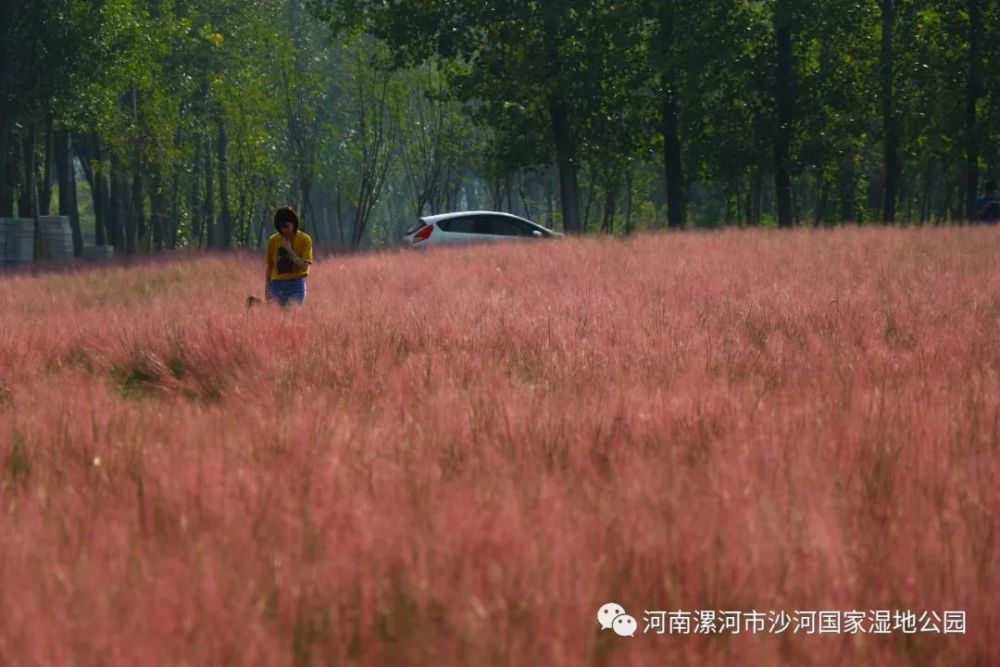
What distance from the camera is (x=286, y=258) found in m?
13.4

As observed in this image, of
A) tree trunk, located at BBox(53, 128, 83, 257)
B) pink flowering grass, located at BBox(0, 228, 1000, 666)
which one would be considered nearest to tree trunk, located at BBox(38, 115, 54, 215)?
tree trunk, located at BBox(53, 128, 83, 257)

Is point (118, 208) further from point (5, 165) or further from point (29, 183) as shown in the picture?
point (5, 165)

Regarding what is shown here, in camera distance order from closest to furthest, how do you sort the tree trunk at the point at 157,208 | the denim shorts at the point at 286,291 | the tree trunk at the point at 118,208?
the denim shorts at the point at 286,291 < the tree trunk at the point at 157,208 < the tree trunk at the point at 118,208

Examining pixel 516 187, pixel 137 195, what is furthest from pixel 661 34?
pixel 516 187

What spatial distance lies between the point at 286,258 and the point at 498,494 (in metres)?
9.80

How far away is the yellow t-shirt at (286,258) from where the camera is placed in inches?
521

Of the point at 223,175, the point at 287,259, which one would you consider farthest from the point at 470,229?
the point at 223,175

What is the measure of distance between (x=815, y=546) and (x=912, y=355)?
4.82m

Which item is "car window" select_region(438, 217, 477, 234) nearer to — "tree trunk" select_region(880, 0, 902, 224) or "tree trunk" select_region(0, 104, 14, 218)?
"tree trunk" select_region(0, 104, 14, 218)

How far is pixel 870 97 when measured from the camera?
37.0m

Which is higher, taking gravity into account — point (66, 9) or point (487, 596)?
point (66, 9)

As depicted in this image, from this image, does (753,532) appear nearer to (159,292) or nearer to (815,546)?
(815,546)

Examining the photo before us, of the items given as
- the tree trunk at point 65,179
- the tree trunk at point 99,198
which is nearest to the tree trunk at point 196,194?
the tree trunk at point 99,198

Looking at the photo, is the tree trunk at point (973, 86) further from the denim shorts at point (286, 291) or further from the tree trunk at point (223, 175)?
the tree trunk at point (223, 175)
